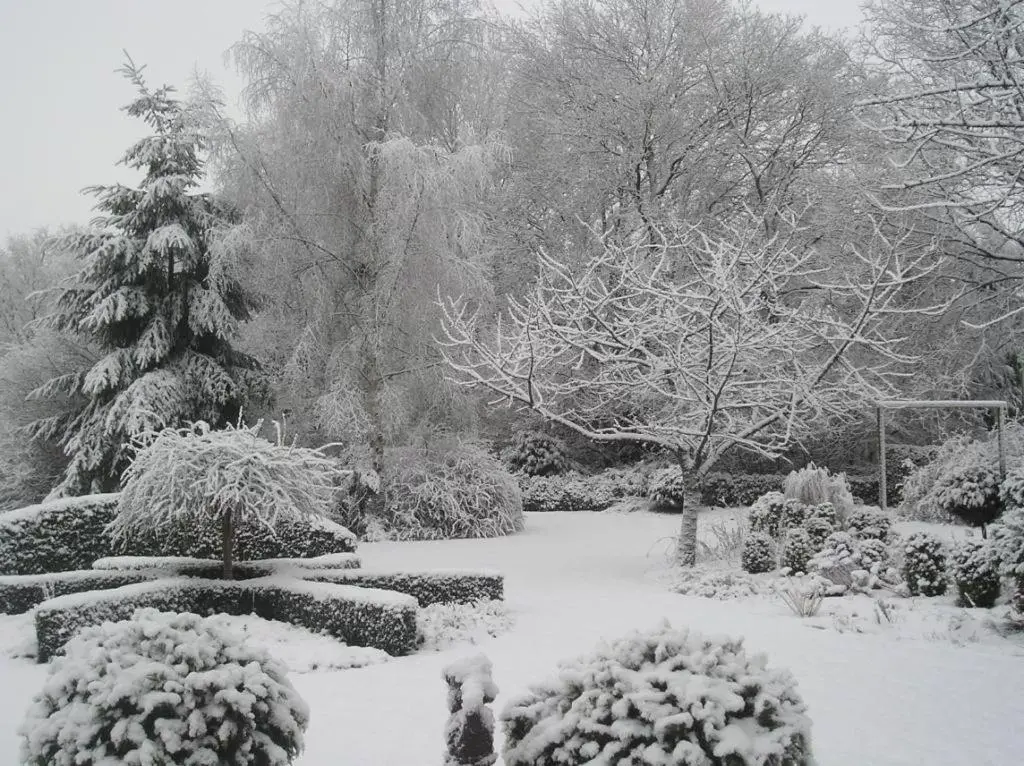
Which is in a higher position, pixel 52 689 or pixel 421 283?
pixel 421 283

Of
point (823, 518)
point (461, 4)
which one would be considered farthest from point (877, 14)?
point (823, 518)

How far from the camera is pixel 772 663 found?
5.48m

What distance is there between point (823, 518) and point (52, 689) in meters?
8.19

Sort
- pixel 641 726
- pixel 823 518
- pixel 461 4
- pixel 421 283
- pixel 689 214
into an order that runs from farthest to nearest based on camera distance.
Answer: pixel 689 214 < pixel 461 4 < pixel 421 283 < pixel 823 518 < pixel 641 726

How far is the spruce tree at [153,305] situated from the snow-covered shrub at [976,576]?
10.3 m

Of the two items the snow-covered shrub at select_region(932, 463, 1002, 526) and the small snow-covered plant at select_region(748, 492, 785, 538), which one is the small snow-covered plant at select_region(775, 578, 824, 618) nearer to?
the small snow-covered plant at select_region(748, 492, 785, 538)

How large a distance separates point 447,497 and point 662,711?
10319 millimetres

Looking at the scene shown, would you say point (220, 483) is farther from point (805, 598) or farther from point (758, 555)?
point (758, 555)

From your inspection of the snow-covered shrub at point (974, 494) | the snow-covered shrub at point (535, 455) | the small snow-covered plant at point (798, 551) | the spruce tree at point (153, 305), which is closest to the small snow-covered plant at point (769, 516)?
the small snow-covered plant at point (798, 551)

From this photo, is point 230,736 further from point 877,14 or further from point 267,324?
point 877,14

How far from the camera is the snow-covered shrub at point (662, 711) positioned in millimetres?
2504

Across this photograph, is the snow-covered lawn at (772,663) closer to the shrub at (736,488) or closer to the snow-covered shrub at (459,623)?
the snow-covered shrub at (459,623)

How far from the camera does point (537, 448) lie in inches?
705

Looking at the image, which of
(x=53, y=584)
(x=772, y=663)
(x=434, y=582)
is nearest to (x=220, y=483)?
(x=53, y=584)
